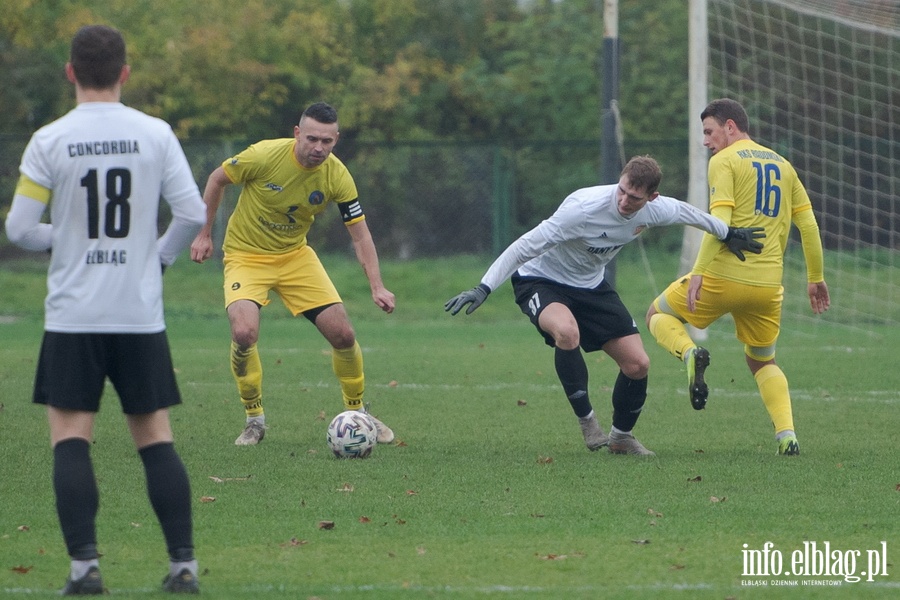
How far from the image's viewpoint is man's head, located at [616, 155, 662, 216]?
7.21 m

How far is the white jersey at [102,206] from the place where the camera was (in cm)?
437

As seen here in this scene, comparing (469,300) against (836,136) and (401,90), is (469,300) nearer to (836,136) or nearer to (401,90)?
(836,136)

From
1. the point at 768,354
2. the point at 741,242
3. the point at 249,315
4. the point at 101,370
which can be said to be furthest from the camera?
the point at 768,354

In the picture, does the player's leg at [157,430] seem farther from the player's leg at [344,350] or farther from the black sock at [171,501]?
the player's leg at [344,350]

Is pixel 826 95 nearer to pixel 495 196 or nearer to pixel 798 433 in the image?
pixel 495 196

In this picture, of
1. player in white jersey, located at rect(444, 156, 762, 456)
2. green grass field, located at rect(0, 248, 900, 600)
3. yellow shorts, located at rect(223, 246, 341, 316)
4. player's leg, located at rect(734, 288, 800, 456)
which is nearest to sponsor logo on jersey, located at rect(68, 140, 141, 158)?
green grass field, located at rect(0, 248, 900, 600)

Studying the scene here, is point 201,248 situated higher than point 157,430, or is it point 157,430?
point 201,248

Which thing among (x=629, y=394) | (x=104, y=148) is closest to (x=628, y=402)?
(x=629, y=394)

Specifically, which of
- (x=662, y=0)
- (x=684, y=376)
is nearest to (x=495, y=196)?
(x=662, y=0)

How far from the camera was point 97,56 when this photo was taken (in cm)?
438

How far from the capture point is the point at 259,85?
2592 cm

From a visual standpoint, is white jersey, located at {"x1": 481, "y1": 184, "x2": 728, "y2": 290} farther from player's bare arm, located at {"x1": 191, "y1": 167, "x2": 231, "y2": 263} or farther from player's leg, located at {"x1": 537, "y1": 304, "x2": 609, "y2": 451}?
player's bare arm, located at {"x1": 191, "y1": 167, "x2": 231, "y2": 263}

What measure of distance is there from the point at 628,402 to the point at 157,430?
3898mm

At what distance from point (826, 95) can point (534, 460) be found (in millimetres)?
16444
